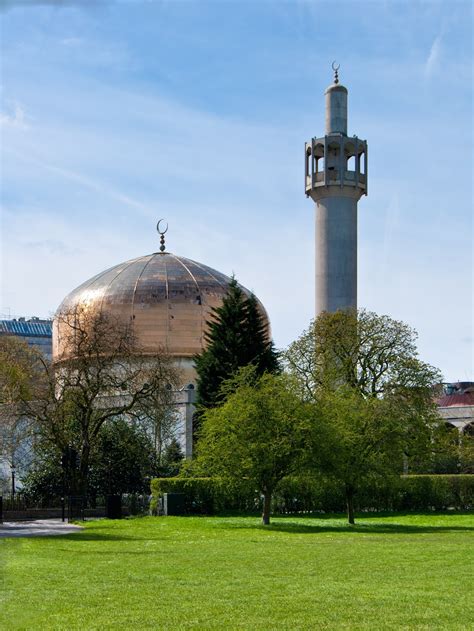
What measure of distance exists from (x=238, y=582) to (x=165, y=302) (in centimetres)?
5095

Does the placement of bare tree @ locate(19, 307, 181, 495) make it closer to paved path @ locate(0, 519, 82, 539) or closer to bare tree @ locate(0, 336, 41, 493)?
bare tree @ locate(0, 336, 41, 493)

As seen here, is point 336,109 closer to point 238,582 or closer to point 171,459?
point 171,459

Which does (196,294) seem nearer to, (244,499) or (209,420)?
(244,499)

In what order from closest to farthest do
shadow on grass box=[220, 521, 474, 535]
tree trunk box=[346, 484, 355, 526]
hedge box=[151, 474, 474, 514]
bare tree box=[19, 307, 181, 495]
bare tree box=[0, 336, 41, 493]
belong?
1. shadow on grass box=[220, 521, 474, 535]
2. tree trunk box=[346, 484, 355, 526]
3. bare tree box=[0, 336, 41, 493]
4. hedge box=[151, 474, 474, 514]
5. bare tree box=[19, 307, 181, 495]

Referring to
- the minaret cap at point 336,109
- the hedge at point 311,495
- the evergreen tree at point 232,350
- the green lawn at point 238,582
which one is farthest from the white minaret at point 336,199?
the green lawn at point 238,582

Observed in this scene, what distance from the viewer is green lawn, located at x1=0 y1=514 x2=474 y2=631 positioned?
10742mm

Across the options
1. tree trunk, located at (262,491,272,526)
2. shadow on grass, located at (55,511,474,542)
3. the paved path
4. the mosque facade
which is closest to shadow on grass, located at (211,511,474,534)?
shadow on grass, located at (55,511,474,542)

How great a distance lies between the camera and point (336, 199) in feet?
203

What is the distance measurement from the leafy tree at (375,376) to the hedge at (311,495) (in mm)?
1417

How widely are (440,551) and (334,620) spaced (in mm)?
9606

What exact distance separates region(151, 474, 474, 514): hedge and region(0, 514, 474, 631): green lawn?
13468mm

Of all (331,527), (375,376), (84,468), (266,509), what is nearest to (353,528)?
(331,527)

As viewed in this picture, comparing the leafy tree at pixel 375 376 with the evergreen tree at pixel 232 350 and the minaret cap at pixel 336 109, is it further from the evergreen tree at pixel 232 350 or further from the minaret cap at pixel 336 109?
the minaret cap at pixel 336 109

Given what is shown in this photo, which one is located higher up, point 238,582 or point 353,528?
point 238,582
